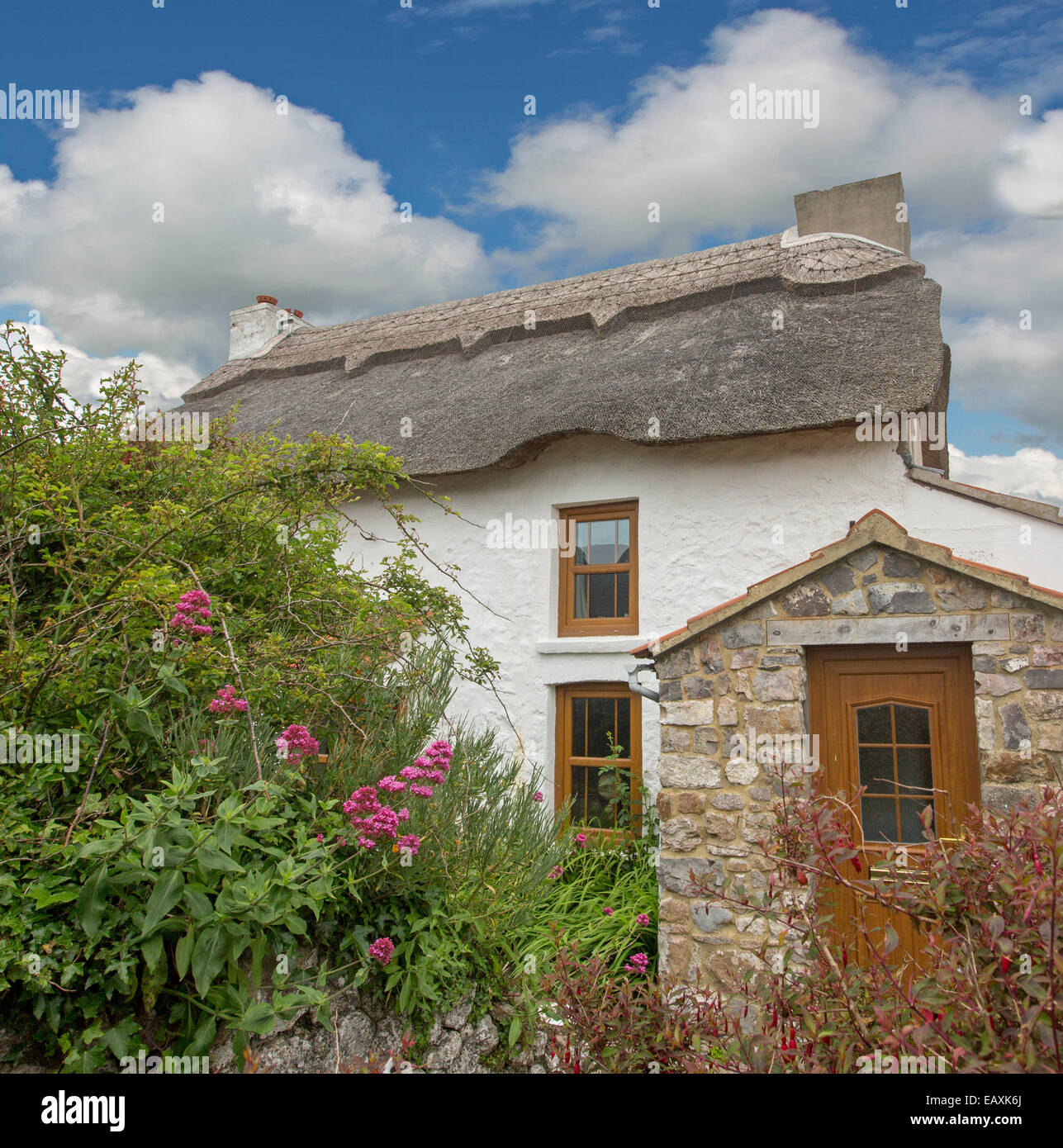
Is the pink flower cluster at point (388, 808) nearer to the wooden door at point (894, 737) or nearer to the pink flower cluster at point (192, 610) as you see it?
the pink flower cluster at point (192, 610)

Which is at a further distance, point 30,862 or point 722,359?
point 722,359

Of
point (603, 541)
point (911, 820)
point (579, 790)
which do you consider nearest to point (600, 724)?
point (579, 790)

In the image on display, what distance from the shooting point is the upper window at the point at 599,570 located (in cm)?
695

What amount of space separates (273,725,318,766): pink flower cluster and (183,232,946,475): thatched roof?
4323mm

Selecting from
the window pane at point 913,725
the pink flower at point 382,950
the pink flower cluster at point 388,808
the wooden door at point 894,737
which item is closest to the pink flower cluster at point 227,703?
the pink flower cluster at point 388,808

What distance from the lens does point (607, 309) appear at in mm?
8539

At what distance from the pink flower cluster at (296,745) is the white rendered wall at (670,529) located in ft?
9.71

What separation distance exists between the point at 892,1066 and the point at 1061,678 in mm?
2817

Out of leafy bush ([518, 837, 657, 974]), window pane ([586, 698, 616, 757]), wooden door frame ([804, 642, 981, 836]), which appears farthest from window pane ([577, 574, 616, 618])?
wooden door frame ([804, 642, 981, 836])

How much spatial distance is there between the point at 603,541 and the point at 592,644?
979 millimetres

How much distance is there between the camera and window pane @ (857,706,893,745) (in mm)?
4137

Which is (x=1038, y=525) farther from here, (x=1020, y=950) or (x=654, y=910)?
(x=1020, y=950)

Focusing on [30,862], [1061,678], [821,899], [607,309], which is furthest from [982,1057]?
[607,309]

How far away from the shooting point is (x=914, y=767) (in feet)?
13.3
